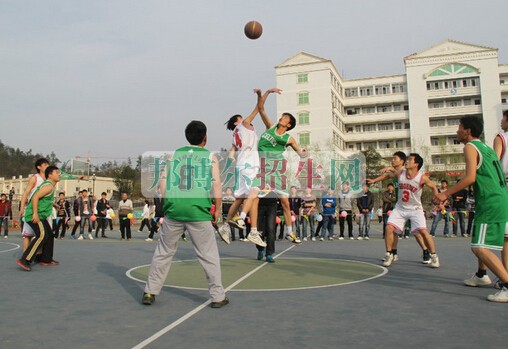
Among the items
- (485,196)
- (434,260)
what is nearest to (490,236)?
(485,196)

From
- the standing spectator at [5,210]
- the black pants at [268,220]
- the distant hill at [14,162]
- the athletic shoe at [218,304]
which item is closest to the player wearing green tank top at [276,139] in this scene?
the black pants at [268,220]

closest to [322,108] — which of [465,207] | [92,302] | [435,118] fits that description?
[435,118]

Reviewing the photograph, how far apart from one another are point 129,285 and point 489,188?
4.88 metres

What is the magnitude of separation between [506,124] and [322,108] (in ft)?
208

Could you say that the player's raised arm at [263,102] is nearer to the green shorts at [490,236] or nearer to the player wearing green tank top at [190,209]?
the player wearing green tank top at [190,209]

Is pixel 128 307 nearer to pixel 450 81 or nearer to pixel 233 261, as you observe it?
pixel 233 261

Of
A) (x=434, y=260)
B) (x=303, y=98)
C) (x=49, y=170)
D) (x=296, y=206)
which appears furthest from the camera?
(x=303, y=98)

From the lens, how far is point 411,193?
8250 millimetres

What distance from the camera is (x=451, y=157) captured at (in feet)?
192

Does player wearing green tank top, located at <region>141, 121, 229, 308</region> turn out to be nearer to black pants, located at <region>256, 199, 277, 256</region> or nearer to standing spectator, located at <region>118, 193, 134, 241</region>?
black pants, located at <region>256, 199, 277, 256</region>

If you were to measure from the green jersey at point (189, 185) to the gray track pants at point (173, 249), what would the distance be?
4.4 inches

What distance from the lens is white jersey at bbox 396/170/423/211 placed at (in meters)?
8.23

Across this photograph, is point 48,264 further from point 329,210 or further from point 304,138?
point 304,138

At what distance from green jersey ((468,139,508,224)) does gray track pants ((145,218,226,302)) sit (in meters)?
3.23
